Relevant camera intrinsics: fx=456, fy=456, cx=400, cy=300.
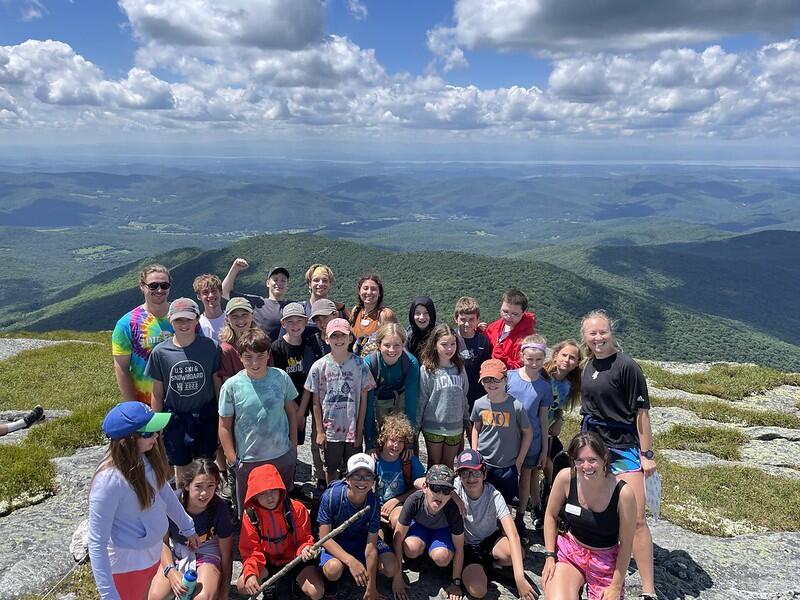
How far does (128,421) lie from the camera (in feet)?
15.3

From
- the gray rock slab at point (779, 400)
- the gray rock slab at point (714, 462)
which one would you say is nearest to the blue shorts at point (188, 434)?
the gray rock slab at point (714, 462)

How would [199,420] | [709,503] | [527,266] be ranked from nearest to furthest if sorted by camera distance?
[199,420] < [709,503] < [527,266]

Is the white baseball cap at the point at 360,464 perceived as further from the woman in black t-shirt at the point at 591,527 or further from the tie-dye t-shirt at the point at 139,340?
the tie-dye t-shirt at the point at 139,340

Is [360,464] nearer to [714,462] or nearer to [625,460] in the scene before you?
[625,460]

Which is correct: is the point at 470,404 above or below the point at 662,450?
above

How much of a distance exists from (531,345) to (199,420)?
222 inches

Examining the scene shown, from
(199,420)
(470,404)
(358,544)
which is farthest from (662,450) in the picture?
(199,420)

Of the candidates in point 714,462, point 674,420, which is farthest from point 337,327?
point 674,420

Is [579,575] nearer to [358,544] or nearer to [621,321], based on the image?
[358,544]

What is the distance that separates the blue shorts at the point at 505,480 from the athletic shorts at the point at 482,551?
2.56 feet

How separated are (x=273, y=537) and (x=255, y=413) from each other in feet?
5.60

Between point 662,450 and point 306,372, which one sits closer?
point 306,372

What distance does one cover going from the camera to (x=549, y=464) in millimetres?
8672

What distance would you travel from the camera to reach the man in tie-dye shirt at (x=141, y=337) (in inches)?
296
